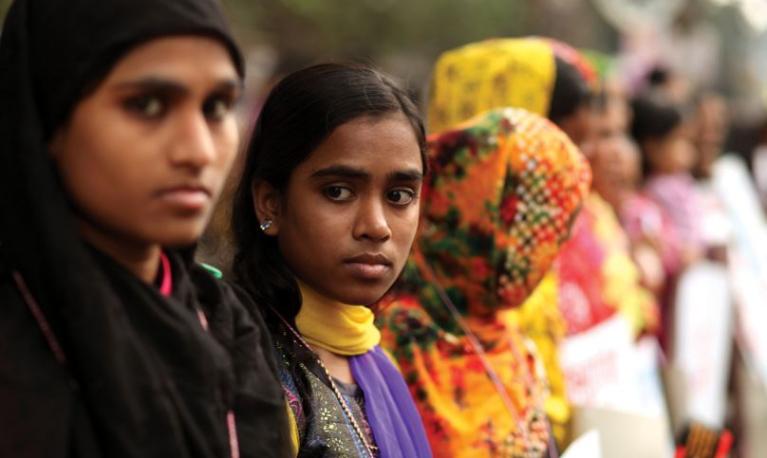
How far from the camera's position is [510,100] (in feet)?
16.3

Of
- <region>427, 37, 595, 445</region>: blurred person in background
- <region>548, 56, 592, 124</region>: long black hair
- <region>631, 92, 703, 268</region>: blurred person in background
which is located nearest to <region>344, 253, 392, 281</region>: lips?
<region>427, 37, 595, 445</region>: blurred person in background

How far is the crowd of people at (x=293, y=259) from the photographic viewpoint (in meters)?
1.78

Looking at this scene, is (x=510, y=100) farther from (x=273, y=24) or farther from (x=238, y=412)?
(x=273, y=24)

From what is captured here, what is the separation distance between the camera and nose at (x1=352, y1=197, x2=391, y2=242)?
263 cm

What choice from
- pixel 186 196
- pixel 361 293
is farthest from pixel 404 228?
pixel 186 196

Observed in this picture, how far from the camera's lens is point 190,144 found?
71.7 inches

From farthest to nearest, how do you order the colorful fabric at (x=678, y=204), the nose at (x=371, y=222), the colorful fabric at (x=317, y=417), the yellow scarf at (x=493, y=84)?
the colorful fabric at (x=678, y=204)
the yellow scarf at (x=493, y=84)
the nose at (x=371, y=222)
the colorful fabric at (x=317, y=417)

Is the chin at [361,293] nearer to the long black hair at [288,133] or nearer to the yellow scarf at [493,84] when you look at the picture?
the long black hair at [288,133]

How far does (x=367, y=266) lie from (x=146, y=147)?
94 centimetres

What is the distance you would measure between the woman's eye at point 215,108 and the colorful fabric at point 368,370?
0.82 m

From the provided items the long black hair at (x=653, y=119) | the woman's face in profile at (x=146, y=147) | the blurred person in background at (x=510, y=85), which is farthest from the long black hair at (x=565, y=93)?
the woman's face in profile at (x=146, y=147)

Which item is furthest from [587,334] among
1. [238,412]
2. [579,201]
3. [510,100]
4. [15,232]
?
[15,232]

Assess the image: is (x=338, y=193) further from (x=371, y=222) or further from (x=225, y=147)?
(x=225, y=147)

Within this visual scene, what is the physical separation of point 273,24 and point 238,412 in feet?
48.9
